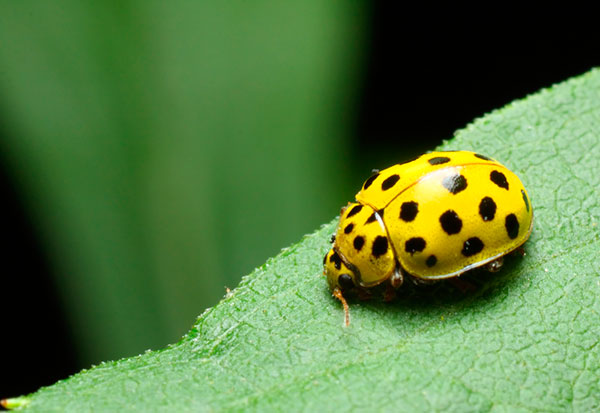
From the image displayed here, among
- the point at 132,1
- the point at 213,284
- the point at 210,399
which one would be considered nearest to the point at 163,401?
the point at 210,399

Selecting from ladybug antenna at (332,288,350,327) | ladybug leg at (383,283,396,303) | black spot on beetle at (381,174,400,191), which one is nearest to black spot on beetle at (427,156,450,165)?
black spot on beetle at (381,174,400,191)

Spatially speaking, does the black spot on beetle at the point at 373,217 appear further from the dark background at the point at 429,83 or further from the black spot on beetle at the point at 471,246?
the dark background at the point at 429,83

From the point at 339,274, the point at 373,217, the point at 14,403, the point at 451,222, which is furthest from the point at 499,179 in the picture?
the point at 14,403

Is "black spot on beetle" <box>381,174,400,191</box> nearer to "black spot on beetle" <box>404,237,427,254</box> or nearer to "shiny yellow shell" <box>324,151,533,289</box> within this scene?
"shiny yellow shell" <box>324,151,533,289</box>

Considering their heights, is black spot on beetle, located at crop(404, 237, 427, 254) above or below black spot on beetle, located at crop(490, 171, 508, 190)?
below

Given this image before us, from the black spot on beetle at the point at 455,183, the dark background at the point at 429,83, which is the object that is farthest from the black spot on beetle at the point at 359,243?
the dark background at the point at 429,83

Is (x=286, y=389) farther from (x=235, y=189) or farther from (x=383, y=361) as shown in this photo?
(x=235, y=189)

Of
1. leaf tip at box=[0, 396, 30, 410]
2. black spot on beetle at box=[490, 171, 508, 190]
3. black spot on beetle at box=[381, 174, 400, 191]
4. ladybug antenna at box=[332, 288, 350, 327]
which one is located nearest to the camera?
leaf tip at box=[0, 396, 30, 410]
